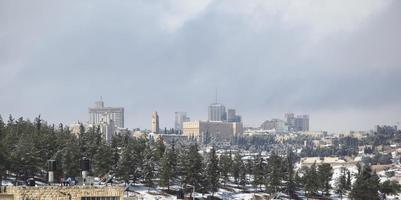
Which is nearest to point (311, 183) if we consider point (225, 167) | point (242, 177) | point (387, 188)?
point (242, 177)

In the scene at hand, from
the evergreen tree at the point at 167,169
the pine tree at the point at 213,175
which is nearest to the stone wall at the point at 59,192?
the evergreen tree at the point at 167,169

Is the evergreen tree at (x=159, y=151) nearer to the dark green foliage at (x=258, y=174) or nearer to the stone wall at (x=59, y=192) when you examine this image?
the dark green foliage at (x=258, y=174)

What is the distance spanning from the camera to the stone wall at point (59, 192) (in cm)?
3272

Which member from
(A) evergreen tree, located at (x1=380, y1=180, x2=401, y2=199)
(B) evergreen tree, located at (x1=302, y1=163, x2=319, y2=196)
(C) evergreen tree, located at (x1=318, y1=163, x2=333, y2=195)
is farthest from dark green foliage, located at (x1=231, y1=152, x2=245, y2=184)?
(A) evergreen tree, located at (x1=380, y1=180, x2=401, y2=199)

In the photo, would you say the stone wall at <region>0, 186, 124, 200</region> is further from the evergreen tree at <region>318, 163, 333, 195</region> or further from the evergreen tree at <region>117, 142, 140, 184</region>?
the evergreen tree at <region>318, 163, 333, 195</region>

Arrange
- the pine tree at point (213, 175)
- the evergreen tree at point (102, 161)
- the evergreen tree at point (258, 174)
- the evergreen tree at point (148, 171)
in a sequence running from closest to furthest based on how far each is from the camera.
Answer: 1. the evergreen tree at point (102, 161)
2. the evergreen tree at point (148, 171)
3. the pine tree at point (213, 175)
4. the evergreen tree at point (258, 174)

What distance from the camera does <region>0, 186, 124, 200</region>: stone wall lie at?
32719 millimetres

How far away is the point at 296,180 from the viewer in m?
157

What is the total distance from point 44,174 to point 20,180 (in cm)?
758

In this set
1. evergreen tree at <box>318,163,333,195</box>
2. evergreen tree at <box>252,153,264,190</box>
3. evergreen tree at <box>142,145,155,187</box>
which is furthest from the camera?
evergreen tree at <box>318,163,333,195</box>

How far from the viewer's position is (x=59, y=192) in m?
33.1

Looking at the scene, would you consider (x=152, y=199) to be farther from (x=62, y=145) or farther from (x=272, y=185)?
(x=272, y=185)

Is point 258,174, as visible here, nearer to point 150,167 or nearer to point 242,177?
point 242,177

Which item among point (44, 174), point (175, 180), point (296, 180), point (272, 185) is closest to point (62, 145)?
point (44, 174)
